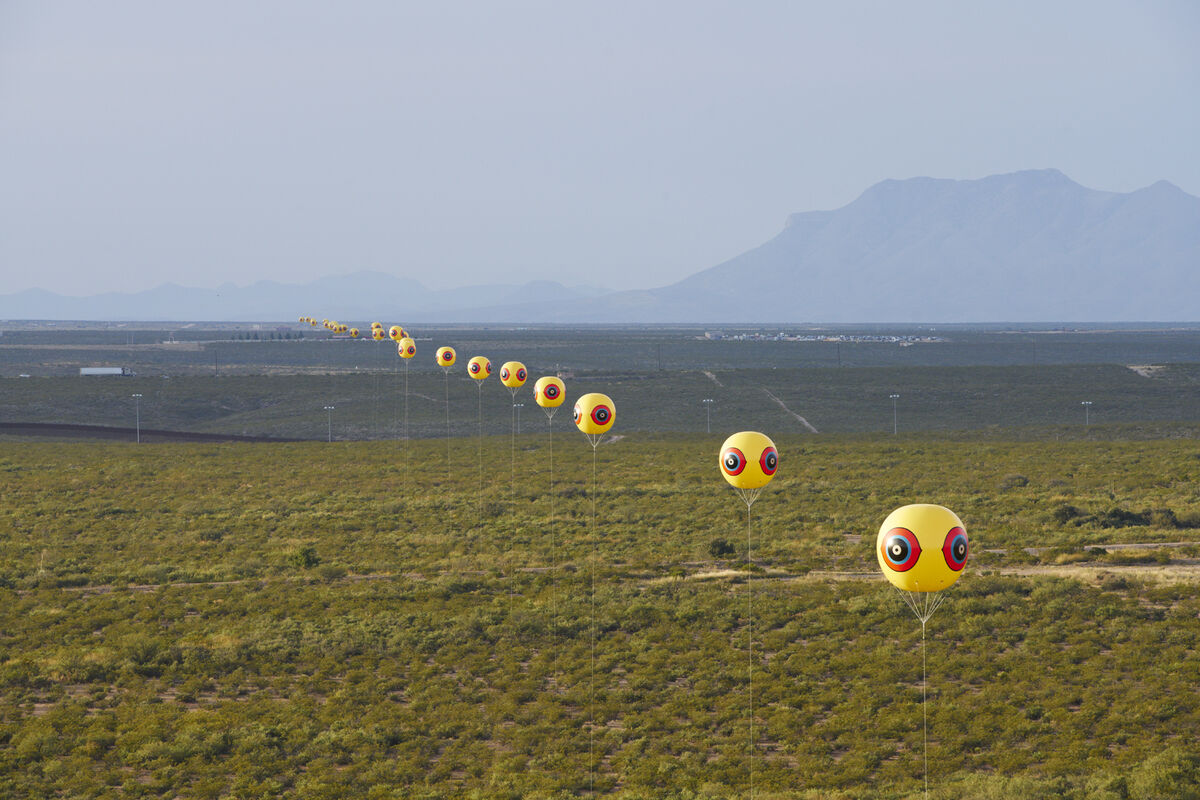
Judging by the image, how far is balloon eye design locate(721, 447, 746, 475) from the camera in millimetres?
25734

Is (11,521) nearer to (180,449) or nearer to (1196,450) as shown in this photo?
(180,449)

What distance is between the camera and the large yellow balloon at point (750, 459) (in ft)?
84.2

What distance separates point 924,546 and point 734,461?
28.4ft

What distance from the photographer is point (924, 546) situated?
17516 mm

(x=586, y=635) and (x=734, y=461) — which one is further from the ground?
(x=734, y=461)

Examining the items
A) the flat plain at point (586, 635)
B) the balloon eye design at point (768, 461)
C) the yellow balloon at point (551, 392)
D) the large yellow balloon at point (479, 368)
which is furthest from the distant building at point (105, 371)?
the balloon eye design at point (768, 461)

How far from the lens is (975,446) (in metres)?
69.2

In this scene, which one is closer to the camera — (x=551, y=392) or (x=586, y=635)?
(x=586, y=635)

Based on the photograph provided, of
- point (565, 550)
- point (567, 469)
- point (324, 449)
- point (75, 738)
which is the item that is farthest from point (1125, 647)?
point (324, 449)

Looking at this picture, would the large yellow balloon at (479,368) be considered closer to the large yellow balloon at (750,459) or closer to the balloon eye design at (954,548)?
the large yellow balloon at (750,459)

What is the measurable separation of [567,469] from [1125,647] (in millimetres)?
38663

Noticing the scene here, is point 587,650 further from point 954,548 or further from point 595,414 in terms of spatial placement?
point 954,548

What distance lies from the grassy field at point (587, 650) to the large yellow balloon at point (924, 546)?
4.47 meters

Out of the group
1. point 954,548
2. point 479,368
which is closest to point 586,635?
point 954,548
